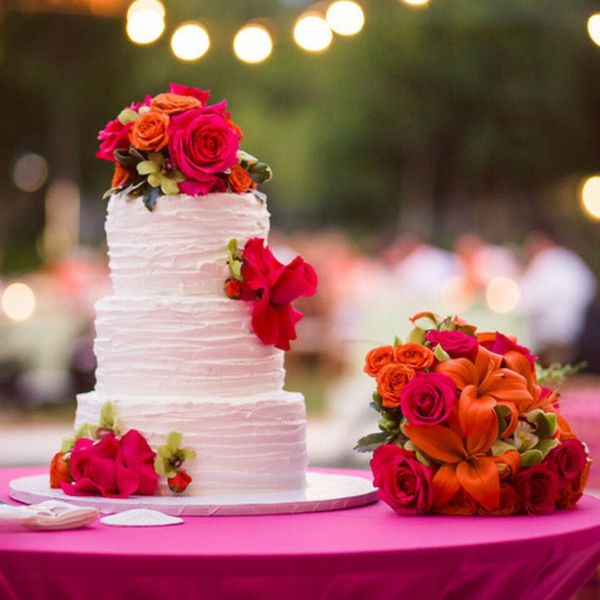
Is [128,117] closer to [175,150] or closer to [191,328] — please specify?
[175,150]

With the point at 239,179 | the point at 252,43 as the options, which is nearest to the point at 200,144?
the point at 239,179

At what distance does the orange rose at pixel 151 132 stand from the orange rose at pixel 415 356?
2.63 feet

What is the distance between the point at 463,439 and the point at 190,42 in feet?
16.1

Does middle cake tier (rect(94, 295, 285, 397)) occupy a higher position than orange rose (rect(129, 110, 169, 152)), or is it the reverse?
orange rose (rect(129, 110, 169, 152))

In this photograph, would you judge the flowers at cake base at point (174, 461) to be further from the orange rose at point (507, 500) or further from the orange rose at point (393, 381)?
the orange rose at point (507, 500)

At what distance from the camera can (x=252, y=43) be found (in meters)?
8.22

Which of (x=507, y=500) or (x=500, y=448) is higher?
(x=500, y=448)

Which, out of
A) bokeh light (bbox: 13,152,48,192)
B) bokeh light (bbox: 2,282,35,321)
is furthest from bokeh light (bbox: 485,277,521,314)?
bokeh light (bbox: 13,152,48,192)

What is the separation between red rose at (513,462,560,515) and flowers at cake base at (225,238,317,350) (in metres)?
0.71

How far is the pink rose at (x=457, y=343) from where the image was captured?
329cm

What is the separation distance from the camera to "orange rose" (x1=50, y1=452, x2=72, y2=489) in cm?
350

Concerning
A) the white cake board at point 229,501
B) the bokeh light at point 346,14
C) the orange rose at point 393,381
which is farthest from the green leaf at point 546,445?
the bokeh light at point 346,14

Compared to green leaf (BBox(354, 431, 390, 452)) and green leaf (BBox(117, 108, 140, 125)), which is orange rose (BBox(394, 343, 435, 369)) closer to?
green leaf (BBox(354, 431, 390, 452))

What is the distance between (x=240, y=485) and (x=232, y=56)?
2156 centimetres
